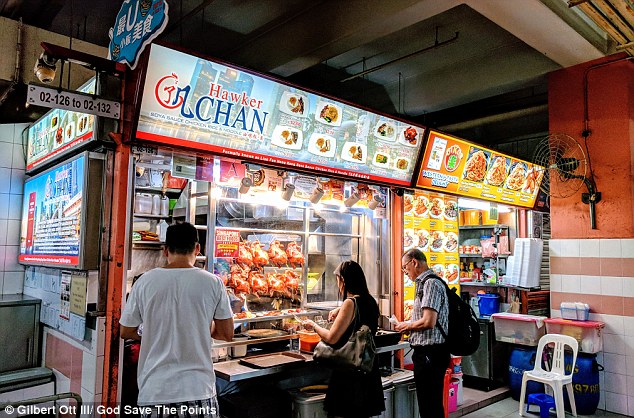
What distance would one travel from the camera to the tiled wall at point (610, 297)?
20.3ft

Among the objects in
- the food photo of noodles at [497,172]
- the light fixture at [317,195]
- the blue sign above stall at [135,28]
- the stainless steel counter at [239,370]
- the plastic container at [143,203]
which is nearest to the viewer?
the blue sign above stall at [135,28]

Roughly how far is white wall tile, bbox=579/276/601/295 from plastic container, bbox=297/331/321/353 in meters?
4.25

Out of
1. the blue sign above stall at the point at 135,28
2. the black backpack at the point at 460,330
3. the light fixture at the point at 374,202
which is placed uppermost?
the blue sign above stall at the point at 135,28

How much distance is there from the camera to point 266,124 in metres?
4.72

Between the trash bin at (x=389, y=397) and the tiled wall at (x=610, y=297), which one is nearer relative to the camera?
the trash bin at (x=389, y=397)

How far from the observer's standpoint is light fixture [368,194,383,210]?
6.16 metres

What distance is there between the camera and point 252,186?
5.04 meters

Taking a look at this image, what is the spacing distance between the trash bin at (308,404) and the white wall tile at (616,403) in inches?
168

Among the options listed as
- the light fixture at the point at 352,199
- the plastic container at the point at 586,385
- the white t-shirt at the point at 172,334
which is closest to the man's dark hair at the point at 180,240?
the white t-shirt at the point at 172,334

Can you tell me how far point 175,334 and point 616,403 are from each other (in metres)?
6.32

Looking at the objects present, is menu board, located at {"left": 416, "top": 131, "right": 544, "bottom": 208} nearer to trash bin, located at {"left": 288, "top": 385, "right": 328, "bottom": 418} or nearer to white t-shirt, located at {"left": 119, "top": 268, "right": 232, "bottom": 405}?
trash bin, located at {"left": 288, "top": 385, "right": 328, "bottom": 418}

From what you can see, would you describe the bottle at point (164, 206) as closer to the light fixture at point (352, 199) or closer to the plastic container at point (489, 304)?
the light fixture at point (352, 199)

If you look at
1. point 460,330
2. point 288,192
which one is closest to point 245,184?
point 288,192

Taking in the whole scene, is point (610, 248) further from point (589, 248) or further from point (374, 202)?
point (374, 202)
